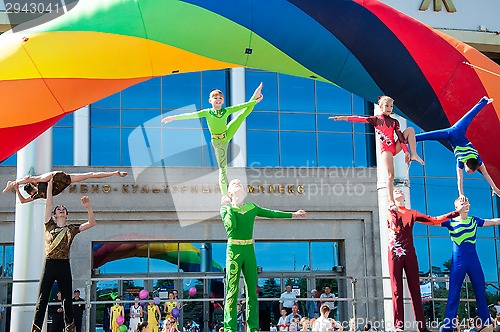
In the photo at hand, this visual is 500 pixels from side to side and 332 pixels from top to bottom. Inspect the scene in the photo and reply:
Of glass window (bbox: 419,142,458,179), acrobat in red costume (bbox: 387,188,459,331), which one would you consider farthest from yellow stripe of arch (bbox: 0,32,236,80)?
glass window (bbox: 419,142,458,179)

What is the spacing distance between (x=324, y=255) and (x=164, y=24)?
43.6 feet

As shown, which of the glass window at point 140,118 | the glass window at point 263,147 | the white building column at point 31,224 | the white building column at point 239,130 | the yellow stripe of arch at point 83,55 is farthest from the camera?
the glass window at point 263,147

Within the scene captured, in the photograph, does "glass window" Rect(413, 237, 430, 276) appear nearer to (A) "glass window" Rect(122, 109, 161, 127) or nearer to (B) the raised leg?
(A) "glass window" Rect(122, 109, 161, 127)

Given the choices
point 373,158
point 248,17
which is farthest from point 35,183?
point 373,158

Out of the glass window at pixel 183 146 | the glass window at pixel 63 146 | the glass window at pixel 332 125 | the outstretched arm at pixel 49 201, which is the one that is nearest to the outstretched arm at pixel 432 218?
the outstretched arm at pixel 49 201

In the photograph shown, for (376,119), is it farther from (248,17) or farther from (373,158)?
(373,158)

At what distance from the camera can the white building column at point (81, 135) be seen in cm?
1948

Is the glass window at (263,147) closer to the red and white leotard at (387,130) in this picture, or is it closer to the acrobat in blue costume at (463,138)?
the red and white leotard at (387,130)

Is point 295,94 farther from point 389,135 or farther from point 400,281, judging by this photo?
point 400,281

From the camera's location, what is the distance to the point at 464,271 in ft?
26.7

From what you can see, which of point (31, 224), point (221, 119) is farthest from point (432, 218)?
point (31, 224)

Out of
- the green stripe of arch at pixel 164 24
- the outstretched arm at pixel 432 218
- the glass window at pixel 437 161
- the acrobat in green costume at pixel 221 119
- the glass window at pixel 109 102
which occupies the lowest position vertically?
the outstretched arm at pixel 432 218

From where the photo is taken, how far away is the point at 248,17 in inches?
306

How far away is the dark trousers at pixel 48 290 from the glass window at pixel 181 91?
13216mm
